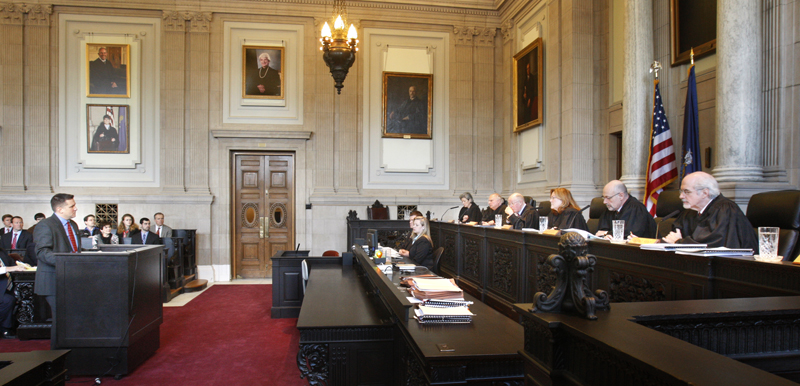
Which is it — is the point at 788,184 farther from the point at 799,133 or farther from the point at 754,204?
the point at 754,204

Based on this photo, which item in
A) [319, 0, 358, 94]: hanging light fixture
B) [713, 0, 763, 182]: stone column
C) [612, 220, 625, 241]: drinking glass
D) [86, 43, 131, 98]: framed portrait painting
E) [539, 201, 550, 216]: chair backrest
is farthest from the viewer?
[86, 43, 131, 98]: framed portrait painting

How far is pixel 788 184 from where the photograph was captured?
5039 mm

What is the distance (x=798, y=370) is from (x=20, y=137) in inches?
501

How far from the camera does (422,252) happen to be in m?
5.90

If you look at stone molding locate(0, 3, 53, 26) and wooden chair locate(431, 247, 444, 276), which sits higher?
stone molding locate(0, 3, 53, 26)

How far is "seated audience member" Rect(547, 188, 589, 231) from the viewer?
5.97 metres

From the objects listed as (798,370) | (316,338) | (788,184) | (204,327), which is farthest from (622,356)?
(204,327)

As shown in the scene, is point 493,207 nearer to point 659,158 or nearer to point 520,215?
point 520,215

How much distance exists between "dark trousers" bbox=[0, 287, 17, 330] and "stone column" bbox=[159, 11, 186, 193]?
16.0 ft

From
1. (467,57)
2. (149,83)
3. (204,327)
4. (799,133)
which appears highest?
(467,57)

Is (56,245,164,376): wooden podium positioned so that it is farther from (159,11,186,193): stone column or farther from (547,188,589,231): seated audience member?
(159,11,186,193): stone column

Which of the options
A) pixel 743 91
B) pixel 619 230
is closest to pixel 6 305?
pixel 619 230

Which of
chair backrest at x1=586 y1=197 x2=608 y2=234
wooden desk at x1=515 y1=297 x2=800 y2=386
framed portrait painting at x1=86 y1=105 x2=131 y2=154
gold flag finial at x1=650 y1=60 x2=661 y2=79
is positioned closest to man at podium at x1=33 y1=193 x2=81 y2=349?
wooden desk at x1=515 y1=297 x2=800 y2=386

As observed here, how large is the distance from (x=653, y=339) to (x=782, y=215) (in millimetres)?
3099
